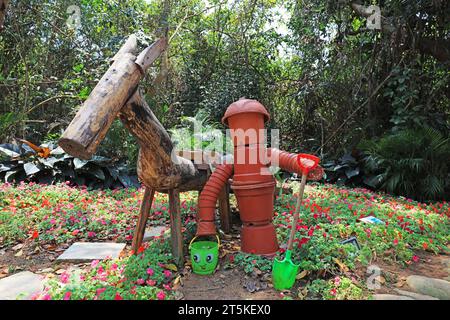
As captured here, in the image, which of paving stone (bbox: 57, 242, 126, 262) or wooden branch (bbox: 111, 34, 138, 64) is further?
paving stone (bbox: 57, 242, 126, 262)

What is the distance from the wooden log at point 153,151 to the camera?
210cm

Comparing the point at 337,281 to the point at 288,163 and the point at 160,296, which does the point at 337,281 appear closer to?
the point at 288,163

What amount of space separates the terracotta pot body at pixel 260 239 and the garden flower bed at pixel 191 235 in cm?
9

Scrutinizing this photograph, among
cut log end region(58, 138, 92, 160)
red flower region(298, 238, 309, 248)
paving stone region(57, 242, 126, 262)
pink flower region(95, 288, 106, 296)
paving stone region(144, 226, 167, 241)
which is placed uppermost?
cut log end region(58, 138, 92, 160)

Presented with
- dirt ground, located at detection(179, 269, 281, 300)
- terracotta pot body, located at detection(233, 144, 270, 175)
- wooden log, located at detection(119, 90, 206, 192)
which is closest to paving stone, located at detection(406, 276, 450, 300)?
dirt ground, located at detection(179, 269, 281, 300)

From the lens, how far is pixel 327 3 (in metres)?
6.66

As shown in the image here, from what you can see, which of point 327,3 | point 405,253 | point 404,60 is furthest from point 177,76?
point 405,253

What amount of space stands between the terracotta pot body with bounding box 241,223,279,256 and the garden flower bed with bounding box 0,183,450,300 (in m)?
0.09

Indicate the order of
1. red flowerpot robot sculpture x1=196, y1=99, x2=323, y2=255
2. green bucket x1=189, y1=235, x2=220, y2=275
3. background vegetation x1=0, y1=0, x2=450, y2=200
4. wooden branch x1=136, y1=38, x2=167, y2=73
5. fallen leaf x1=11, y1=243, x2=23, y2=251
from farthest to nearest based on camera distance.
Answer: background vegetation x1=0, y1=0, x2=450, y2=200 → fallen leaf x1=11, y1=243, x2=23, y2=251 → red flowerpot robot sculpture x1=196, y1=99, x2=323, y2=255 → green bucket x1=189, y1=235, x2=220, y2=275 → wooden branch x1=136, y1=38, x2=167, y2=73

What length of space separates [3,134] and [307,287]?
6.79 m

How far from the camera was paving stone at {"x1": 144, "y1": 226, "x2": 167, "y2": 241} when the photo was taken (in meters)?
3.42

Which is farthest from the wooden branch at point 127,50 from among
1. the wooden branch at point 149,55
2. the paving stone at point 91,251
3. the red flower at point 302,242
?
the red flower at point 302,242

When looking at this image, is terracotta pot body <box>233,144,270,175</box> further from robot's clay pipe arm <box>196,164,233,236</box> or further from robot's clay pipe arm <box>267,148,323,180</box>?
robot's clay pipe arm <box>196,164,233,236</box>
